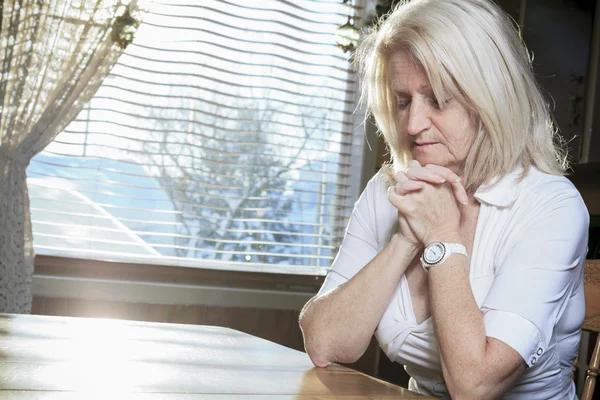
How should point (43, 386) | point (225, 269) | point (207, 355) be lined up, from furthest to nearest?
point (225, 269) → point (207, 355) → point (43, 386)

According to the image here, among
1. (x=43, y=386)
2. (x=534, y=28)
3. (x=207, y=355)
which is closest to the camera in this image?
(x=43, y=386)

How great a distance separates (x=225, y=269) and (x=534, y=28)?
1877 mm

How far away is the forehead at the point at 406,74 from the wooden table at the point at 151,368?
1.93 ft

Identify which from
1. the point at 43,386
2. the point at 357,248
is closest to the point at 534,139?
the point at 357,248

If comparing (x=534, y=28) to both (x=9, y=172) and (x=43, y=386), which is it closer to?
(x=9, y=172)

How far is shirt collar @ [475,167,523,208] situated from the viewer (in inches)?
58.2

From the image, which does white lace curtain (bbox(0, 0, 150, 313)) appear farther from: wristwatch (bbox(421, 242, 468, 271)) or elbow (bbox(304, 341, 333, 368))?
wristwatch (bbox(421, 242, 468, 271))

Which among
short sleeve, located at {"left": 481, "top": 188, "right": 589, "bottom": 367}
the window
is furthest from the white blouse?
the window

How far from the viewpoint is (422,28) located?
1.49 m

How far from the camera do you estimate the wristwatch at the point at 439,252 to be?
4.44 ft

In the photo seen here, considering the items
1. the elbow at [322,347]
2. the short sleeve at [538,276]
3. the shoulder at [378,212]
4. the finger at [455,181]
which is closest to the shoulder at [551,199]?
the short sleeve at [538,276]

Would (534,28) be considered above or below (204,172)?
above

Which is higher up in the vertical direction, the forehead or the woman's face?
the forehead

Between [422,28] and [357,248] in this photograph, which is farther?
[357,248]
